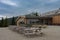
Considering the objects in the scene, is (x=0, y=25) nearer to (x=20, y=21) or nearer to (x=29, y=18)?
(x=20, y=21)

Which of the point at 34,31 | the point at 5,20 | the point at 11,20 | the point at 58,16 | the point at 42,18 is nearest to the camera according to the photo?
the point at 34,31

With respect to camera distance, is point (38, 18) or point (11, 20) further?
point (11, 20)

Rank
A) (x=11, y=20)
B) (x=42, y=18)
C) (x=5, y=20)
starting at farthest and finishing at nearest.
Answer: (x=11, y=20) → (x=5, y=20) → (x=42, y=18)

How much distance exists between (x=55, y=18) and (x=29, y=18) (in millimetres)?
7136

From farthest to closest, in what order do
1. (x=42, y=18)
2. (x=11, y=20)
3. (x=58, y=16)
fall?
(x=11, y=20) < (x=42, y=18) < (x=58, y=16)

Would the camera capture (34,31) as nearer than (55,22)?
Yes

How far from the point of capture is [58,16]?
119 feet

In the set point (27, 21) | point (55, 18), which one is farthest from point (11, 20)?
point (55, 18)

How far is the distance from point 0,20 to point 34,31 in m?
28.7

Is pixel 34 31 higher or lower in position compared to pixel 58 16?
lower

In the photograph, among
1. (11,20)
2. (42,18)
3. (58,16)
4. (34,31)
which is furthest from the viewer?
(11,20)

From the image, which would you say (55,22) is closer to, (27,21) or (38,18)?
(38,18)

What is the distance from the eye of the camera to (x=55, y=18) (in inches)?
1495

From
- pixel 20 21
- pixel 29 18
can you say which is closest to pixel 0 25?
pixel 20 21
